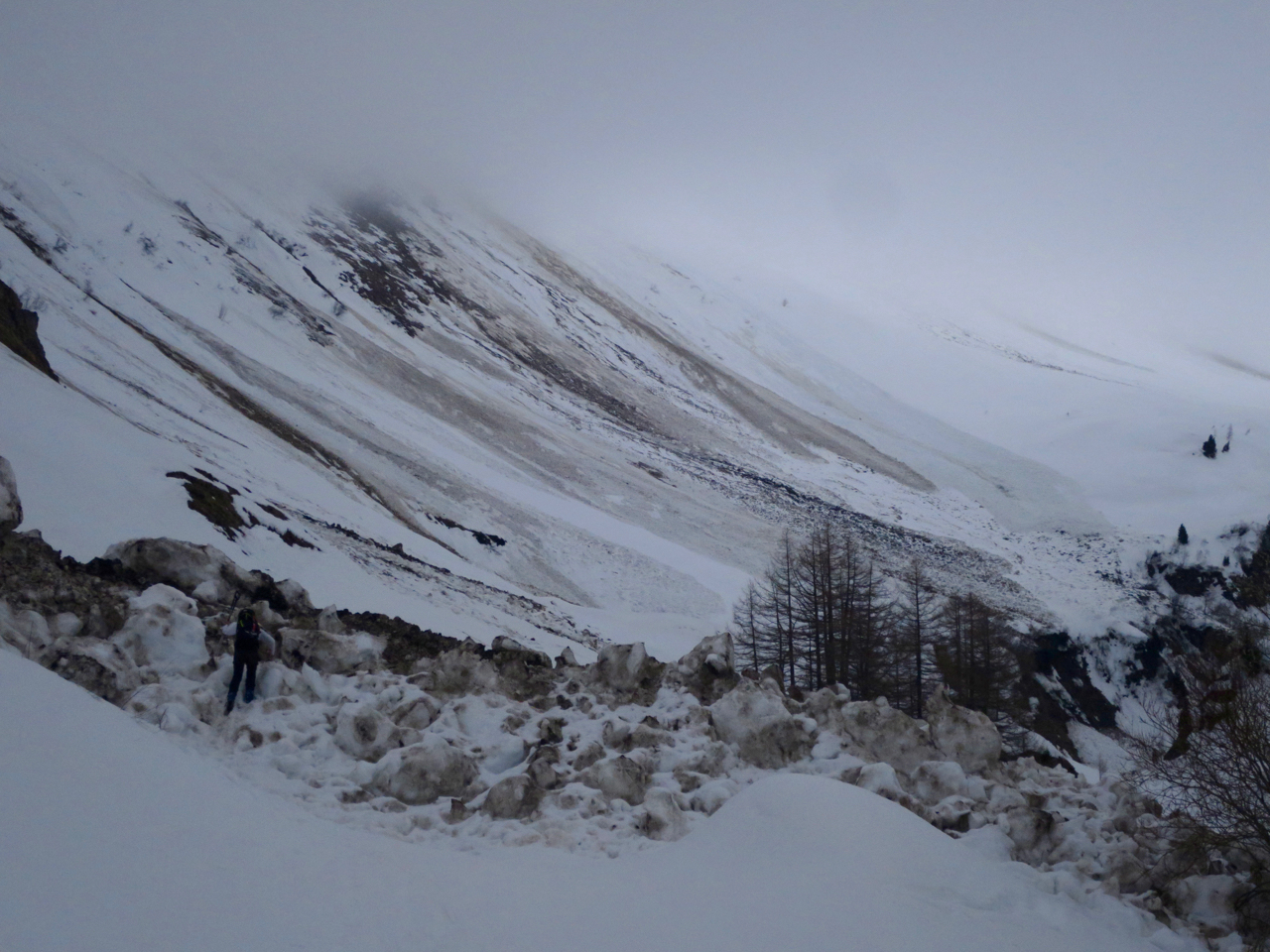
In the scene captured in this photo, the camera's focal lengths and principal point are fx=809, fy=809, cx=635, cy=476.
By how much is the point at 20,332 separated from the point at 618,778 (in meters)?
21.5

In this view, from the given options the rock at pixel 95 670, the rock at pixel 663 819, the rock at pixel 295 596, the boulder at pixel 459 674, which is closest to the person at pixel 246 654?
the rock at pixel 95 670

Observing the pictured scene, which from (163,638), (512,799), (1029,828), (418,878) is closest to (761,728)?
(1029,828)

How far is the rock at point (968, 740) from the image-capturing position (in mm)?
9781

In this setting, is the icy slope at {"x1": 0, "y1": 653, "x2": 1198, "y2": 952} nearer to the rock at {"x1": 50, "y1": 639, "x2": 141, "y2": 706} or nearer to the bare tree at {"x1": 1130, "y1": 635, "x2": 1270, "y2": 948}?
the bare tree at {"x1": 1130, "y1": 635, "x2": 1270, "y2": 948}

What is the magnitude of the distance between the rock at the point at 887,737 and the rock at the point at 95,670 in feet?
26.9

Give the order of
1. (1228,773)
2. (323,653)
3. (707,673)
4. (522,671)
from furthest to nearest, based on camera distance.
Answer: (522,671) < (707,673) < (323,653) < (1228,773)

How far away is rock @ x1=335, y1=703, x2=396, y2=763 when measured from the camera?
8.90 m

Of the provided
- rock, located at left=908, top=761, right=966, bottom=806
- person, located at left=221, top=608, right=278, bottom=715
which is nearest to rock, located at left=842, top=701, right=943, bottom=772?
rock, located at left=908, top=761, right=966, bottom=806

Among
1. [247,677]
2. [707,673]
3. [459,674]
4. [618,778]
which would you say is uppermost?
[707,673]

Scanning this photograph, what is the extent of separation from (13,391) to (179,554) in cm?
936

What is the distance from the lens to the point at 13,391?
58.2 feet

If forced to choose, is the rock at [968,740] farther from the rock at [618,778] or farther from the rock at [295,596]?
the rock at [295,596]

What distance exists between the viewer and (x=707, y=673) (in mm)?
11344

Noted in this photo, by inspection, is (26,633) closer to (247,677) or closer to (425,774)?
(247,677)
